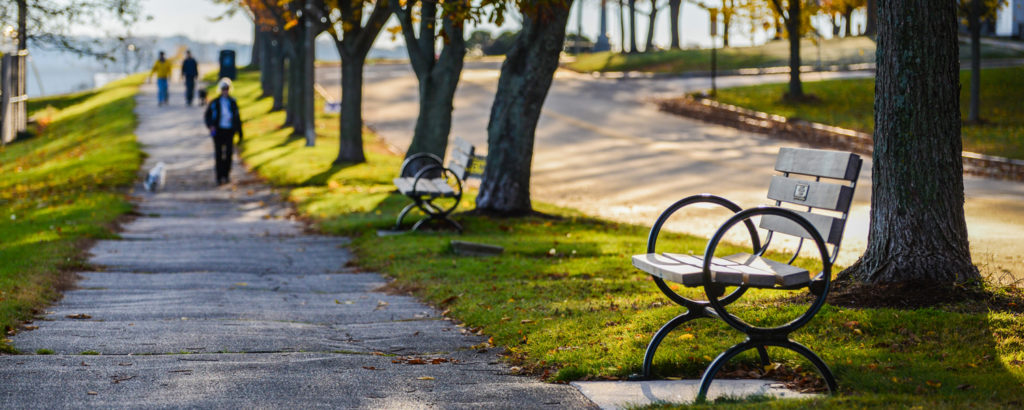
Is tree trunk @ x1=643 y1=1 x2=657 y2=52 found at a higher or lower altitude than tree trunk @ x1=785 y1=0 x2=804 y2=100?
higher

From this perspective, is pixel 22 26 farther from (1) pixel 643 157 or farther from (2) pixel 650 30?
(2) pixel 650 30

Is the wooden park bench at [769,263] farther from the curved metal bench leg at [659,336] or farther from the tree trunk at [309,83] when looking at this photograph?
the tree trunk at [309,83]

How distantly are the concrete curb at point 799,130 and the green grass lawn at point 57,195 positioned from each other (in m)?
14.7

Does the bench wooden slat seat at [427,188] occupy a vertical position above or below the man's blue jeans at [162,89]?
below

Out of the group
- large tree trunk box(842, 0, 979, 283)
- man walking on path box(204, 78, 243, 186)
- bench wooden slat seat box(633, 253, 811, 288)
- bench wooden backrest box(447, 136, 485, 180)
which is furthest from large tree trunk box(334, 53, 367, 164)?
bench wooden slat seat box(633, 253, 811, 288)

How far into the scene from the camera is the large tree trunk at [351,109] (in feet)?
70.4

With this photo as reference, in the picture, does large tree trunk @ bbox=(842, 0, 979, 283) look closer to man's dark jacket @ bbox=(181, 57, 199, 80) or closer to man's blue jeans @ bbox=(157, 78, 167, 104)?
man's dark jacket @ bbox=(181, 57, 199, 80)

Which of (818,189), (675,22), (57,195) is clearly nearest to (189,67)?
(57,195)

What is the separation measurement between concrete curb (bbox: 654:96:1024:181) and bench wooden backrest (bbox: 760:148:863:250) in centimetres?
1440

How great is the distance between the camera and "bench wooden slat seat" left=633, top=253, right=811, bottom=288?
5055 mm

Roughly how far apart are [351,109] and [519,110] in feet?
29.3

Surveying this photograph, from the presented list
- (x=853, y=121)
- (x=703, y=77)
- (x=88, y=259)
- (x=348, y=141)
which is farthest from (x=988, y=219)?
(x=703, y=77)

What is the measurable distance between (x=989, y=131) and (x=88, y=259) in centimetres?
2103

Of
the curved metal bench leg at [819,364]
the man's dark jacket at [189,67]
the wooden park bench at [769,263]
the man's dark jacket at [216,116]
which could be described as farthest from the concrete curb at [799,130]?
the man's dark jacket at [189,67]
